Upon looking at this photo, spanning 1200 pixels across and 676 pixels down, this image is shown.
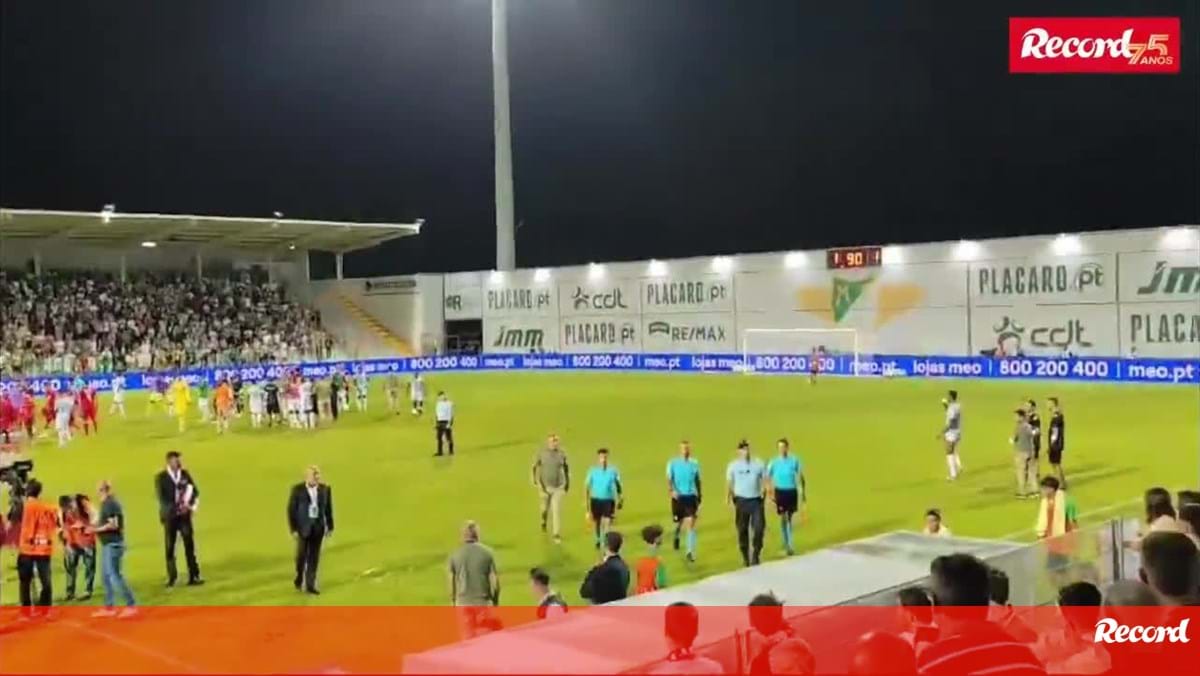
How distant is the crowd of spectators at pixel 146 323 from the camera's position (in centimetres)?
5372

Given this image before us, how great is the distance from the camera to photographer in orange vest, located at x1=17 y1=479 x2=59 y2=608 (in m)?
12.9

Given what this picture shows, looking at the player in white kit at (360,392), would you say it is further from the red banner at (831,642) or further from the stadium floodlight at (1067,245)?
the red banner at (831,642)

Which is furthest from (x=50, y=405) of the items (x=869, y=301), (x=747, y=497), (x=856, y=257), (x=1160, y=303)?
(x=1160, y=303)

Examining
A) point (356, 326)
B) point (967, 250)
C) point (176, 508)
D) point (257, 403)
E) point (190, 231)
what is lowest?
point (176, 508)

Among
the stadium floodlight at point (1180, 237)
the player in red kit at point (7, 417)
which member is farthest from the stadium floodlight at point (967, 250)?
the player in red kit at point (7, 417)

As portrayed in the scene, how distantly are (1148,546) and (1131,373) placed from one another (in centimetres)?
4054

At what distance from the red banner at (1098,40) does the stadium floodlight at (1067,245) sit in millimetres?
7510

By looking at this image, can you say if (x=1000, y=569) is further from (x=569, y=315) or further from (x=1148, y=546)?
(x=569, y=315)

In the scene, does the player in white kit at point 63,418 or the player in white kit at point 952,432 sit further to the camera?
the player in white kit at point 63,418

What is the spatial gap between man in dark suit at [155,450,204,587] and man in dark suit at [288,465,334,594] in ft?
5.07

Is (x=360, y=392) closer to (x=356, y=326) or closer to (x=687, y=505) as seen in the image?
(x=687, y=505)

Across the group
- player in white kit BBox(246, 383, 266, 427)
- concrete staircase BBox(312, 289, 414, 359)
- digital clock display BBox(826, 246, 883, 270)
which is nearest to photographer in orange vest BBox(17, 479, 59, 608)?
player in white kit BBox(246, 383, 266, 427)

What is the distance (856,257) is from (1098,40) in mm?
15507

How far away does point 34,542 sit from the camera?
12.9 metres
